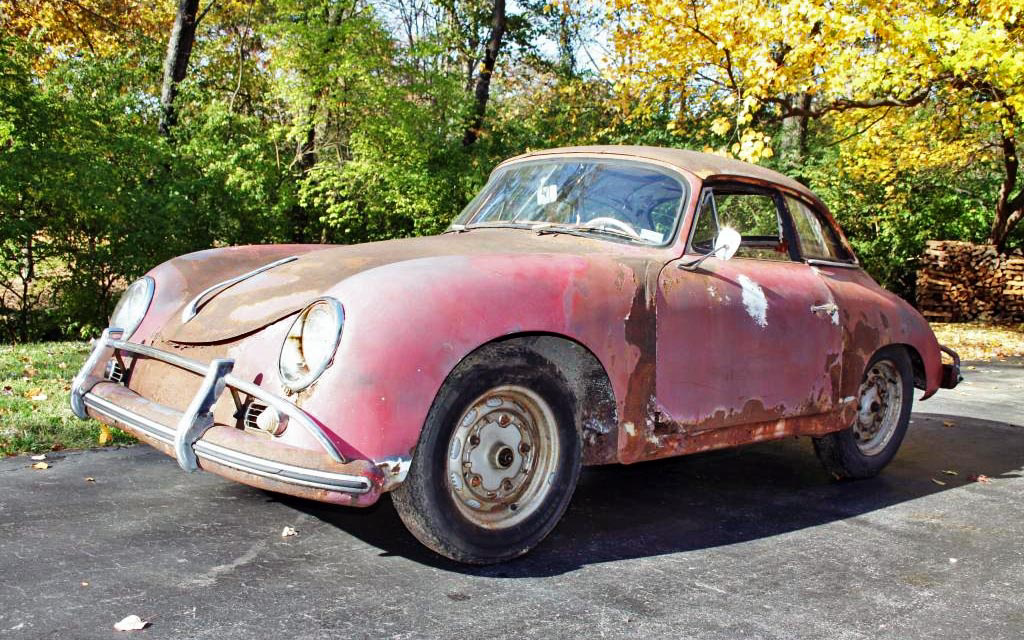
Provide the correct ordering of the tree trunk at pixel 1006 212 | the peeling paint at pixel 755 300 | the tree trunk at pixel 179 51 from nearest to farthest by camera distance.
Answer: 1. the peeling paint at pixel 755 300
2. the tree trunk at pixel 179 51
3. the tree trunk at pixel 1006 212

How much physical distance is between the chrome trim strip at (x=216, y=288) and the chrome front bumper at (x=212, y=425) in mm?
264

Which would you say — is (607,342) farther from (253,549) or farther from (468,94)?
(468,94)

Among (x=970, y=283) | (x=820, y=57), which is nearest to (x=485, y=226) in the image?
(x=820, y=57)

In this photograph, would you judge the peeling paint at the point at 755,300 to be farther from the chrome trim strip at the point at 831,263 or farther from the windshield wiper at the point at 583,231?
the chrome trim strip at the point at 831,263

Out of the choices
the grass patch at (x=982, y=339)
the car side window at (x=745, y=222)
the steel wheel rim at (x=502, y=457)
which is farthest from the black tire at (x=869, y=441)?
the grass patch at (x=982, y=339)

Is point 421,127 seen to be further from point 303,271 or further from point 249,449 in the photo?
point 249,449

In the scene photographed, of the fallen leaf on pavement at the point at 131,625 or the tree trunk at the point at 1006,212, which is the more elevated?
the tree trunk at the point at 1006,212

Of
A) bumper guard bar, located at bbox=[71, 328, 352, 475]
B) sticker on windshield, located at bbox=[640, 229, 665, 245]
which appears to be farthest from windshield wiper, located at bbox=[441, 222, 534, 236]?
bumper guard bar, located at bbox=[71, 328, 352, 475]

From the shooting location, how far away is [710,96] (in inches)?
604

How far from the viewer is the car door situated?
13.6 feet

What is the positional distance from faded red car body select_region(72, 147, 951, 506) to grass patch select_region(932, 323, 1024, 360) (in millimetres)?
8725

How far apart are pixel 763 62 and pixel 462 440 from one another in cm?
998

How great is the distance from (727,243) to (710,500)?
1387mm

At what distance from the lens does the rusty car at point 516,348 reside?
10.6 feet
